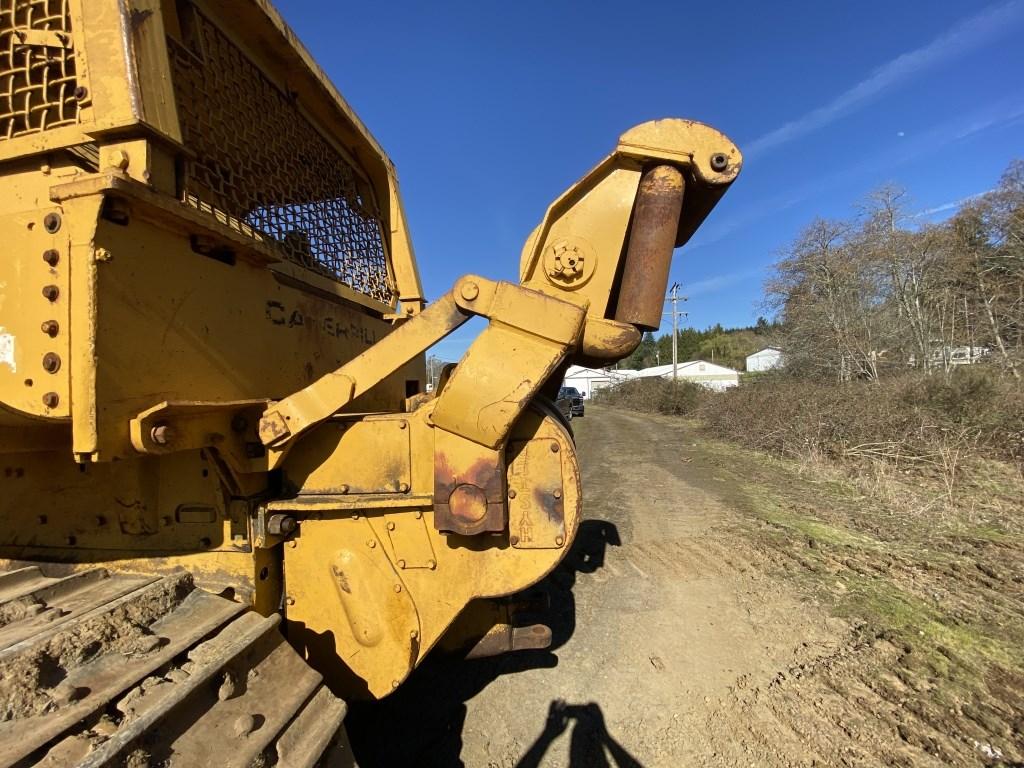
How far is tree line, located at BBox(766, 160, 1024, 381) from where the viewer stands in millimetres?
13969

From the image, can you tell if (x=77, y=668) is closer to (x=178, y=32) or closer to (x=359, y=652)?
(x=359, y=652)

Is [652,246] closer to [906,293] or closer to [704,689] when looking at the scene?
[704,689]

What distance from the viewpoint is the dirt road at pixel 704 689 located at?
248 centimetres

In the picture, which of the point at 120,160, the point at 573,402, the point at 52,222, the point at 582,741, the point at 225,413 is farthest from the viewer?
the point at 573,402

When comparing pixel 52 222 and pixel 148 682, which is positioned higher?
pixel 52 222

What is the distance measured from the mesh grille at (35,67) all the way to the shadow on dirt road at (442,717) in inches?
94.8

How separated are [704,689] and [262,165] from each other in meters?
3.56

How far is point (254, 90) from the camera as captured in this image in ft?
7.90

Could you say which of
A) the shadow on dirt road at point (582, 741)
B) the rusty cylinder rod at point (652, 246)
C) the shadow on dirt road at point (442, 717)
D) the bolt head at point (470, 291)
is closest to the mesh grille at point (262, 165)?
the bolt head at point (470, 291)

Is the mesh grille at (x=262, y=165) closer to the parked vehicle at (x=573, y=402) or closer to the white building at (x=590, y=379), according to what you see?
the parked vehicle at (x=573, y=402)

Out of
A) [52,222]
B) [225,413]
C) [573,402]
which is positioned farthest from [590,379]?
[52,222]

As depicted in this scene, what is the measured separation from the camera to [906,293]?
16.1 meters

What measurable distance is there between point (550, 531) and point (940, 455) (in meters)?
8.20

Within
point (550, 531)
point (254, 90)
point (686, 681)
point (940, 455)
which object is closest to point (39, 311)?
point (254, 90)
